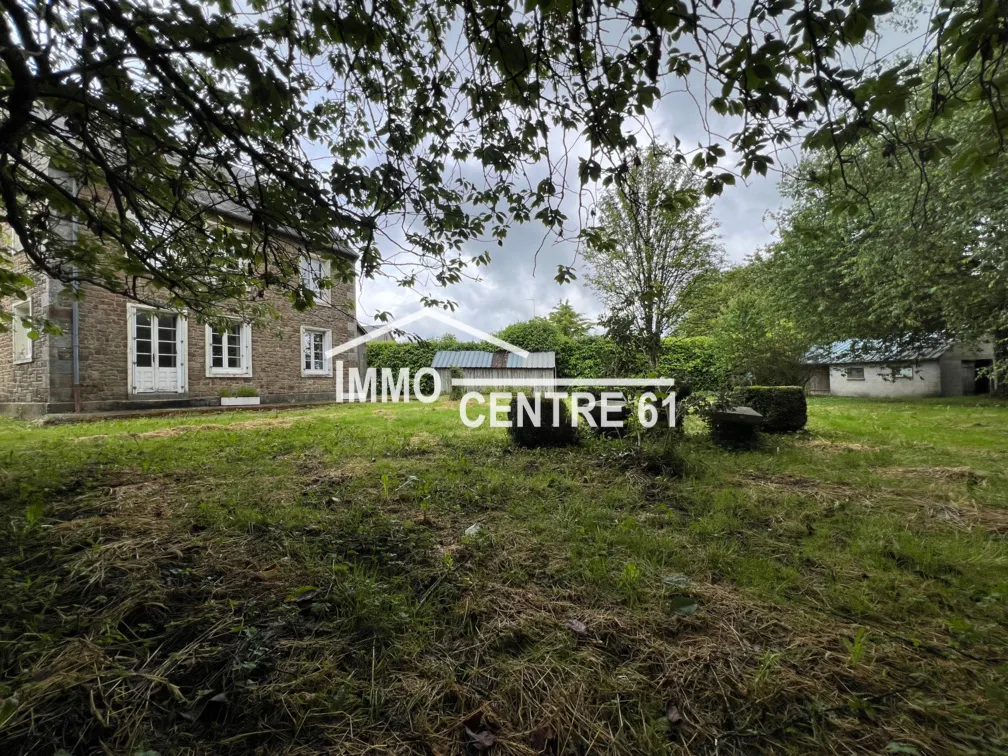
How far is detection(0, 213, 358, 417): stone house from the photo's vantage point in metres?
8.90

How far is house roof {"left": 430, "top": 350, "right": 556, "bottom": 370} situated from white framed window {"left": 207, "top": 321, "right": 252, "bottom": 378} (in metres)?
7.88

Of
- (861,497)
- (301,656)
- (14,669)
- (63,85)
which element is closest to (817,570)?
(861,497)

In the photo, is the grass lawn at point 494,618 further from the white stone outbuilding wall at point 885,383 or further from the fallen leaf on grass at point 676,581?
the white stone outbuilding wall at point 885,383

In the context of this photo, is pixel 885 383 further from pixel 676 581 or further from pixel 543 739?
pixel 543 739

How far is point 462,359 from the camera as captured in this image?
18625 mm

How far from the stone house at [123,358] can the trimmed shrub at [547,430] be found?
4540 mm

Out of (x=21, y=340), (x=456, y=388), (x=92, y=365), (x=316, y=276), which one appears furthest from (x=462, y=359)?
(x=316, y=276)

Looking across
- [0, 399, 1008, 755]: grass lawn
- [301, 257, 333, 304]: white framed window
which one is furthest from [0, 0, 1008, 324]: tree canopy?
[0, 399, 1008, 755]: grass lawn

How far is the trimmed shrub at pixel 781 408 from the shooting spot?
7.17m

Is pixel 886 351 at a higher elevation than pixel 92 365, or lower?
higher

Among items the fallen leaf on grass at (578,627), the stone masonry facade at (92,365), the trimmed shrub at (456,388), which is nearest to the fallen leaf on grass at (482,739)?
the fallen leaf on grass at (578,627)

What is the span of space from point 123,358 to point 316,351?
216 inches

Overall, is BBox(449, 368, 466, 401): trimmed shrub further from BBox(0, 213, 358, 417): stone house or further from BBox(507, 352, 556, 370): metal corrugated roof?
BBox(0, 213, 358, 417): stone house

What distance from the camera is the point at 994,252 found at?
27.9 ft
